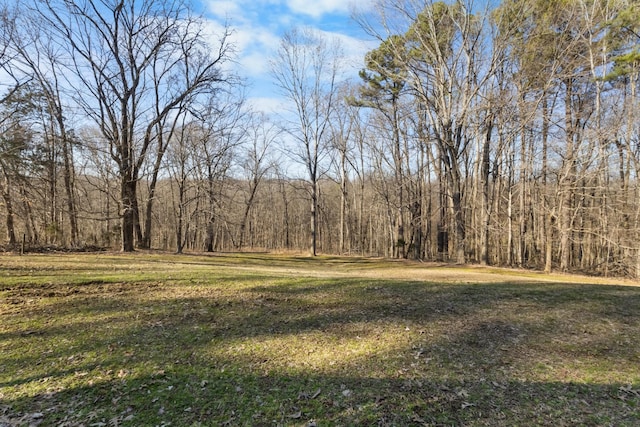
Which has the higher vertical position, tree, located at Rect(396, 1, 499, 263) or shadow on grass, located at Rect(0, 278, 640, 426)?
tree, located at Rect(396, 1, 499, 263)

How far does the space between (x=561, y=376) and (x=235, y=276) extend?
649cm

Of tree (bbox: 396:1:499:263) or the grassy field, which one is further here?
tree (bbox: 396:1:499:263)

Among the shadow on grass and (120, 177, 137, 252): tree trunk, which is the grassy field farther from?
→ (120, 177, 137, 252): tree trunk

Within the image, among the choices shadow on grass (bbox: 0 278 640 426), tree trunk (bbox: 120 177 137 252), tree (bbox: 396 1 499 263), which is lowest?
shadow on grass (bbox: 0 278 640 426)

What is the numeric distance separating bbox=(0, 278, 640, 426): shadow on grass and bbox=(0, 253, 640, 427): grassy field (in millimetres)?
18

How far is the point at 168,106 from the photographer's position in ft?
51.1

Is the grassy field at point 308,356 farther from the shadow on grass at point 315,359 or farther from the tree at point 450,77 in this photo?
the tree at point 450,77

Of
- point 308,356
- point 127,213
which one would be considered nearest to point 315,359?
point 308,356

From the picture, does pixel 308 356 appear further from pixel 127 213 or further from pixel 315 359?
pixel 127 213

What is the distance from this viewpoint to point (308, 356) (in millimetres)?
4246

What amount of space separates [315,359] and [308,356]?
0.39 feet

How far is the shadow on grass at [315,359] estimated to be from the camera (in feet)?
10.3

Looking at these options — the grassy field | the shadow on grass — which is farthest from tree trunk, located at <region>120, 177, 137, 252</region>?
the shadow on grass

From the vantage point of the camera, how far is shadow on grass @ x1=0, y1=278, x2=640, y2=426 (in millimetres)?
3139
